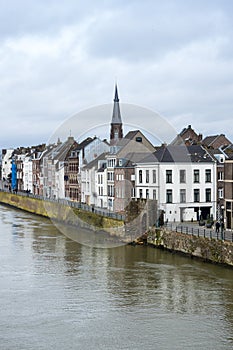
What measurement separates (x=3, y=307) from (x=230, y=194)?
16217mm

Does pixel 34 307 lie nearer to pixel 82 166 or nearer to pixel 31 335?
pixel 31 335

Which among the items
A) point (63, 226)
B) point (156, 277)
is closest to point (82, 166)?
point (63, 226)

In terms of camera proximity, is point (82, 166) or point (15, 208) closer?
point (82, 166)

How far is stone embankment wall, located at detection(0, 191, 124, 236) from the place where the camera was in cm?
4040

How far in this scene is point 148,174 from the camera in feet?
138

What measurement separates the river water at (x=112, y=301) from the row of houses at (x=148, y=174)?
7103 millimetres

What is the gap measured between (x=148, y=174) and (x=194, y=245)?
12.2m

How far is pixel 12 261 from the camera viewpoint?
30891 millimetres

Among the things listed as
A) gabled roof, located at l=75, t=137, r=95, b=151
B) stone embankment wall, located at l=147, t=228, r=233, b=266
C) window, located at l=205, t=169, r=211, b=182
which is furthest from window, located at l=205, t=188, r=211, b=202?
gabled roof, located at l=75, t=137, r=95, b=151

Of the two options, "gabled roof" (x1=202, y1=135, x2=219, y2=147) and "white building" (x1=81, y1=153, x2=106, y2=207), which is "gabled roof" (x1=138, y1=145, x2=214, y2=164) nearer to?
"white building" (x1=81, y1=153, x2=106, y2=207)

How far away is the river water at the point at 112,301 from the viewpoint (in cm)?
1816

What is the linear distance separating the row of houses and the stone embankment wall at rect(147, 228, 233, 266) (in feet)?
9.84

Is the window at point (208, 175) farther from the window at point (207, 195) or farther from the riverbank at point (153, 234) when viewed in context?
the riverbank at point (153, 234)

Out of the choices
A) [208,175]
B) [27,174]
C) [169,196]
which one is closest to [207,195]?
[208,175]
